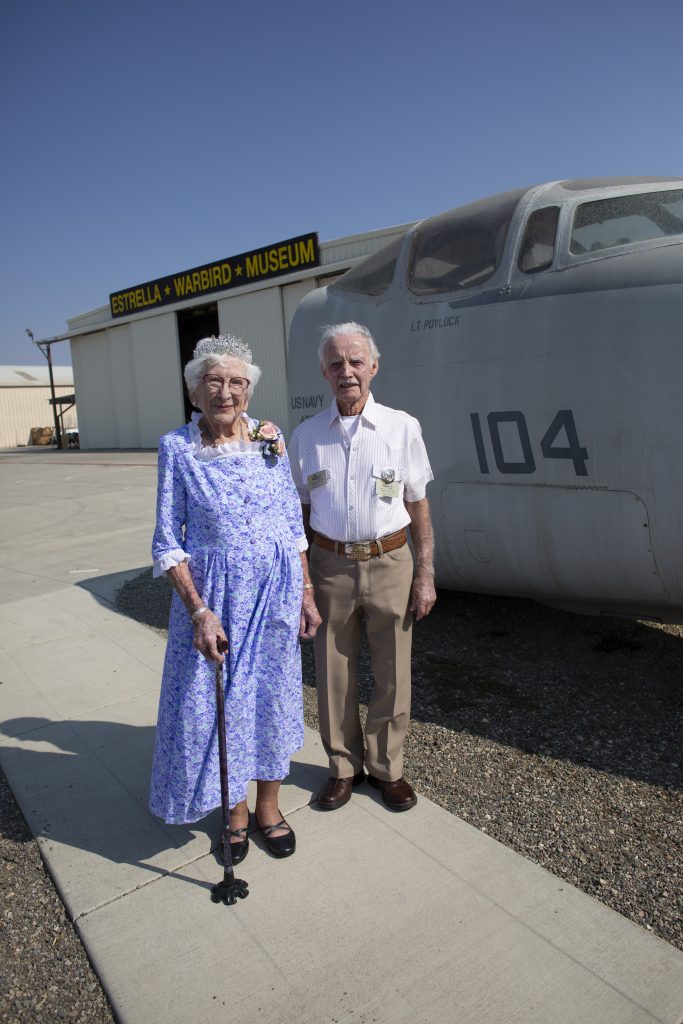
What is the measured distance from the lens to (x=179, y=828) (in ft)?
10.0

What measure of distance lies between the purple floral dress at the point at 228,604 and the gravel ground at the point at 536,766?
0.63 m

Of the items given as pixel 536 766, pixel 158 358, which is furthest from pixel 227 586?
pixel 158 358

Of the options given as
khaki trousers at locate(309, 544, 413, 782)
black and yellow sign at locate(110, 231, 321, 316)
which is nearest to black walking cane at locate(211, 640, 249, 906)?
khaki trousers at locate(309, 544, 413, 782)

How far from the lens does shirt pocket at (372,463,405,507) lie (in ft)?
9.39

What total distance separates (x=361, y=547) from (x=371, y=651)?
489 millimetres

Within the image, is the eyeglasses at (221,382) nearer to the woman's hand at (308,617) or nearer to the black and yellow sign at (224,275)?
the woman's hand at (308,617)

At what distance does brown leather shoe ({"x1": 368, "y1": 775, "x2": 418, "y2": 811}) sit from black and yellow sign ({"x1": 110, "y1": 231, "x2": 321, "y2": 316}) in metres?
20.8

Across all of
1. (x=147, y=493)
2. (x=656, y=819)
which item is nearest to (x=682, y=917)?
(x=656, y=819)

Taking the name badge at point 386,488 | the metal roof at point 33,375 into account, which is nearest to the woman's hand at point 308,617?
the name badge at point 386,488

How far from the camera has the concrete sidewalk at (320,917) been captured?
2.13 meters

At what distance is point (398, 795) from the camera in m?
3.09

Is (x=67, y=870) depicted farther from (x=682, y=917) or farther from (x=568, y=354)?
(x=568, y=354)

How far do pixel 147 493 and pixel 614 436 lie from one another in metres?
12.2

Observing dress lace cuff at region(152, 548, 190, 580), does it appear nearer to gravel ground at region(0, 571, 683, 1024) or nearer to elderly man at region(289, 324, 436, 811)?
elderly man at region(289, 324, 436, 811)
